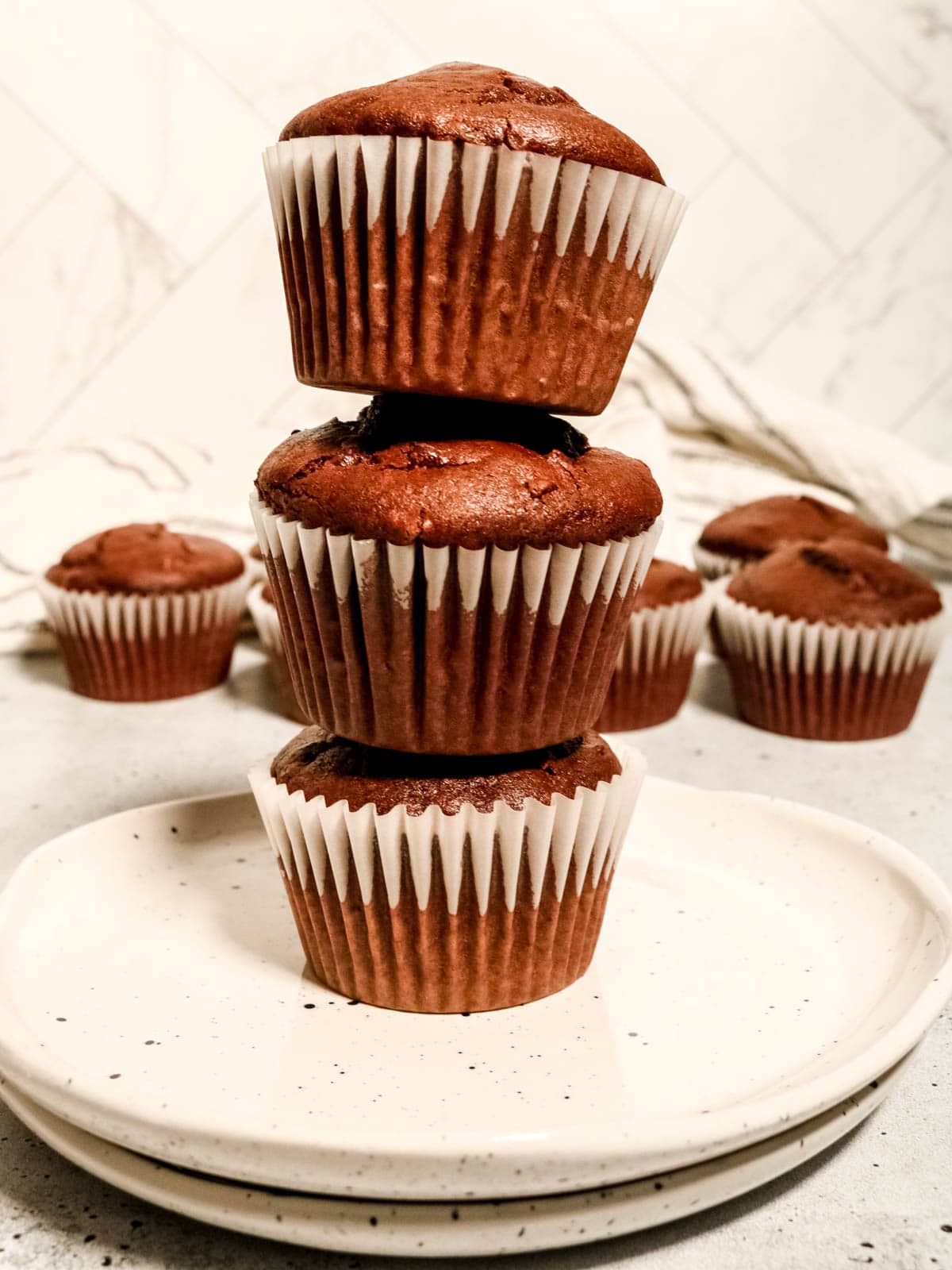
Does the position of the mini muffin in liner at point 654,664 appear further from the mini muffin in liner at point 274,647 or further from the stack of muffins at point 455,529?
the stack of muffins at point 455,529

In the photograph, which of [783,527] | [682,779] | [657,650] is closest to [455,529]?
[682,779]

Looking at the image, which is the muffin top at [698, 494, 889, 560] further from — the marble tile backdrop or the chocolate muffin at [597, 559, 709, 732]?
the marble tile backdrop

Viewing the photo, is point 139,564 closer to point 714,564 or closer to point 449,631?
point 714,564

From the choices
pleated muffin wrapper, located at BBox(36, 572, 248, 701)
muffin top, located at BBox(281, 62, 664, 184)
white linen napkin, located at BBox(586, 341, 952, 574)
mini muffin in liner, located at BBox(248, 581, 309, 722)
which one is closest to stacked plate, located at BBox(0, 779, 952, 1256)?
muffin top, located at BBox(281, 62, 664, 184)

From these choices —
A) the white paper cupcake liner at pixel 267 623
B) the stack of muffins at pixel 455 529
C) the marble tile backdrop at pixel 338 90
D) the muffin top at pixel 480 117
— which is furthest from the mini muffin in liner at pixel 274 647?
the muffin top at pixel 480 117

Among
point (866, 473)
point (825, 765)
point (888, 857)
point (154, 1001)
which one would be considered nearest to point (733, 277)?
point (866, 473)

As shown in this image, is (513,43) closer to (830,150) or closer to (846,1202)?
(830,150)
